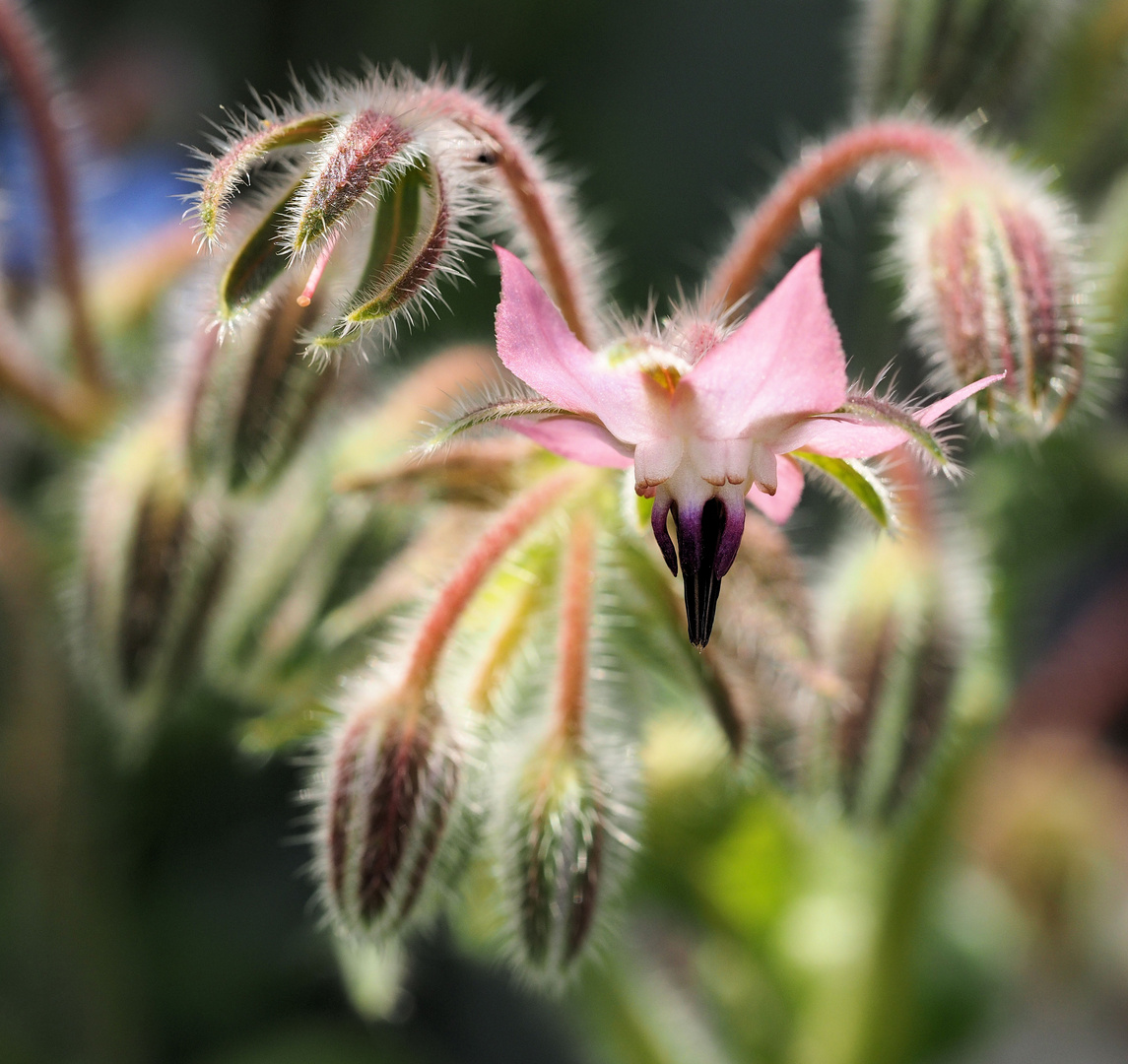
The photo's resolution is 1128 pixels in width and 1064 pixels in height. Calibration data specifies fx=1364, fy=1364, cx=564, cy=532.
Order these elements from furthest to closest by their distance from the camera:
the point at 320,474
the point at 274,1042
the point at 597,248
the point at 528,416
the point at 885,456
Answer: the point at 597,248
the point at 274,1042
the point at 320,474
the point at 885,456
the point at 528,416

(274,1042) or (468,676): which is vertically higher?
(468,676)

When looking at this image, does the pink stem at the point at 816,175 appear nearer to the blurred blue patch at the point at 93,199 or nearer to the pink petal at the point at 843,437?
the pink petal at the point at 843,437

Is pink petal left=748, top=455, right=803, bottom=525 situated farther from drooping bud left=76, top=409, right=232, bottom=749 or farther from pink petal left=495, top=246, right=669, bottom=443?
drooping bud left=76, top=409, right=232, bottom=749

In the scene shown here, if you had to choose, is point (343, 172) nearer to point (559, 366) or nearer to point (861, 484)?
point (559, 366)

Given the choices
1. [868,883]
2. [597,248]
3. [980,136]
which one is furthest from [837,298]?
[597,248]

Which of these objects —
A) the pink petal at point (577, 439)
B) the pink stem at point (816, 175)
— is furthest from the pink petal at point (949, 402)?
the pink stem at point (816, 175)

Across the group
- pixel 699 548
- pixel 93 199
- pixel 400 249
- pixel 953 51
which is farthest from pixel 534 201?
pixel 93 199

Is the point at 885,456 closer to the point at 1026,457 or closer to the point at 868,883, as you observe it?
the point at 1026,457
